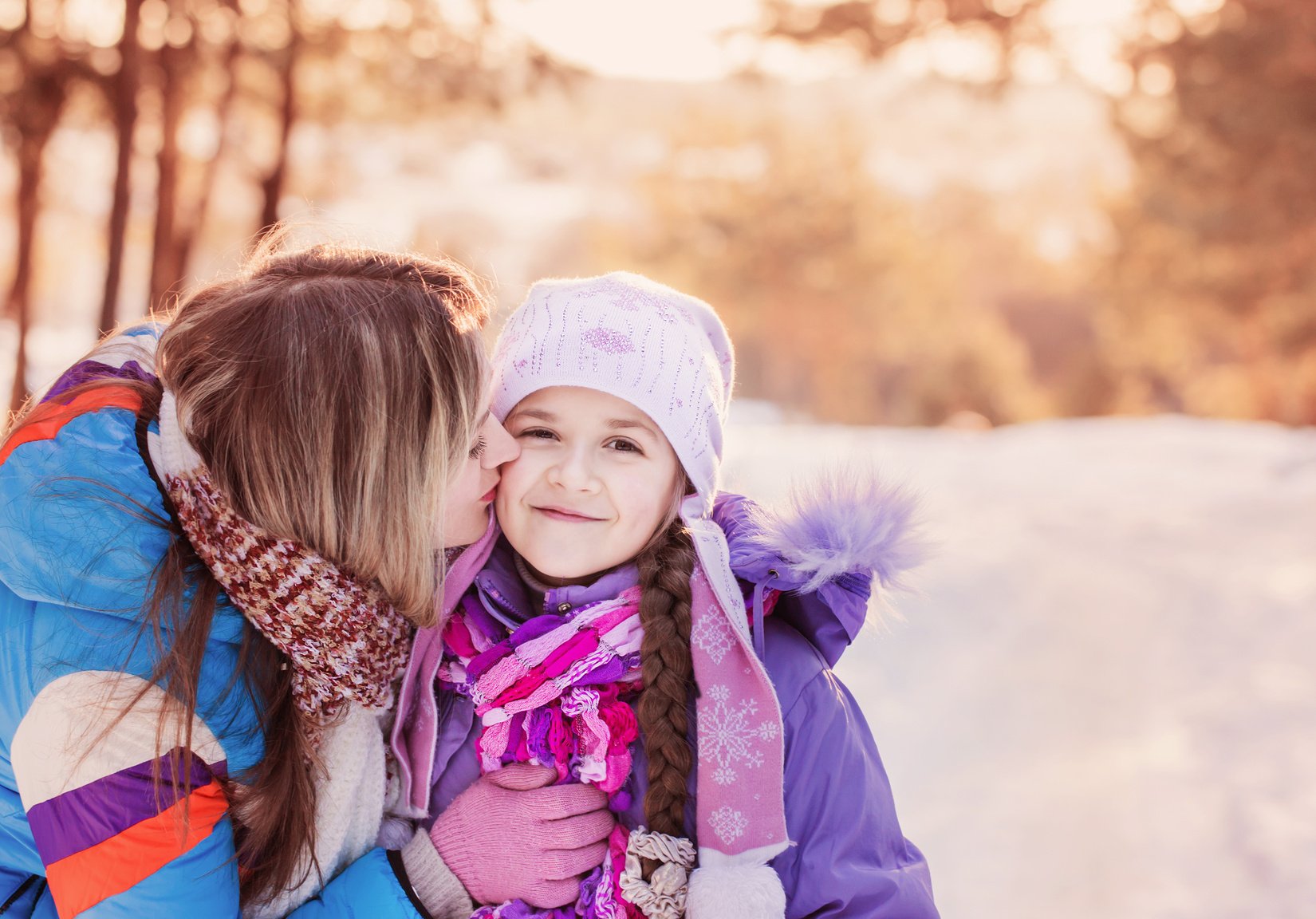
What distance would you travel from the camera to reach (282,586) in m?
1.44

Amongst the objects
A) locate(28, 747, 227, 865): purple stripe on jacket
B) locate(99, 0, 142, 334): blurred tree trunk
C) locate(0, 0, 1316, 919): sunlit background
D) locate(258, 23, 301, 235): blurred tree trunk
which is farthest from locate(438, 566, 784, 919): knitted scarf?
locate(258, 23, 301, 235): blurred tree trunk

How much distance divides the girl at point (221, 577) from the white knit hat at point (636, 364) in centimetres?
22

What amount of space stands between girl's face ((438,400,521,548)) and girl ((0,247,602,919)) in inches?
3.9

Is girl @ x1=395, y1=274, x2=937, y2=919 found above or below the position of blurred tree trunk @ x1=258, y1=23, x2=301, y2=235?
below

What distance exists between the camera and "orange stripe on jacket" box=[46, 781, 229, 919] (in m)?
1.38

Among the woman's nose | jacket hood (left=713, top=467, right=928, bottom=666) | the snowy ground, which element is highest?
the woman's nose

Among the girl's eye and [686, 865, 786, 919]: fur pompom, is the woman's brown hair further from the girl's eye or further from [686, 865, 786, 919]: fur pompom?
[686, 865, 786, 919]: fur pompom

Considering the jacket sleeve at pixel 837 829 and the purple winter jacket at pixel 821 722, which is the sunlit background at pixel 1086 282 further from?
the jacket sleeve at pixel 837 829

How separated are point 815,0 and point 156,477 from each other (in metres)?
8.30

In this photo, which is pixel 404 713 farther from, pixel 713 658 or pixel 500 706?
pixel 713 658

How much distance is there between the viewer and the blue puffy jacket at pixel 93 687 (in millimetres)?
1378

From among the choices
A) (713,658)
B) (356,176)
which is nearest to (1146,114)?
(356,176)

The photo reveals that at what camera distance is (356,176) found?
13.8m

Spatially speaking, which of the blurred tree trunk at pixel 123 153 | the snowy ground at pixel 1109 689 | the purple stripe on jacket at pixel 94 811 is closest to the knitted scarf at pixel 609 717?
the snowy ground at pixel 1109 689
